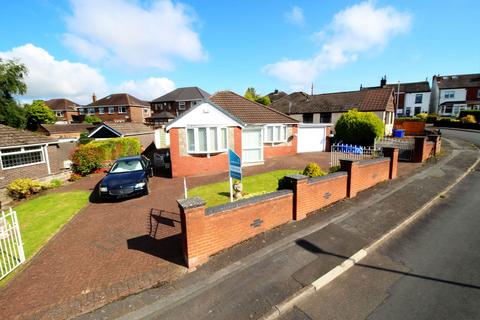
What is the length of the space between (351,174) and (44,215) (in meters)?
12.3

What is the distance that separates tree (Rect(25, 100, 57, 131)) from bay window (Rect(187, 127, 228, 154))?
43.6m

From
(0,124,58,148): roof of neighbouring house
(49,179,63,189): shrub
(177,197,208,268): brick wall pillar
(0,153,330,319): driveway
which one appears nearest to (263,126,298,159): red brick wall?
(0,153,330,319): driveway

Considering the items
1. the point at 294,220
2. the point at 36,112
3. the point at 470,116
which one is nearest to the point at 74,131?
the point at 36,112

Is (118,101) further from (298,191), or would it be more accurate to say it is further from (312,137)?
(298,191)

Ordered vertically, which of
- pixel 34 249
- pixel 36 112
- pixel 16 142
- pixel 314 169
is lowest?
pixel 34 249

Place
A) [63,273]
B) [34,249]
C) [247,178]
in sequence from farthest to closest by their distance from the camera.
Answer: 1. [247,178]
2. [34,249]
3. [63,273]

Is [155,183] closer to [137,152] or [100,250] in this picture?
[100,250]

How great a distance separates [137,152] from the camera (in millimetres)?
22453

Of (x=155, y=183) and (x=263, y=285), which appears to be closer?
(x=263, y=285)

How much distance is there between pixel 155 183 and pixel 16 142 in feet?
29.5

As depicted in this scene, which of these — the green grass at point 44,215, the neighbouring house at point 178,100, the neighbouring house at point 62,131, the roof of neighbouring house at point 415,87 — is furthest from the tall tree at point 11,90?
the roof of neighbouring house at point 415,87

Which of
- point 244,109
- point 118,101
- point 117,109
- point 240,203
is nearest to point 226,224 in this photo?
point 240,203

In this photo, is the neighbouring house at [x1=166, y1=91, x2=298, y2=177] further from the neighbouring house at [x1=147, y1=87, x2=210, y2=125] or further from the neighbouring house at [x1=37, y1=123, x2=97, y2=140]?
the neighbouring house at [x1=147, y1=87, x2=210, y2=125]

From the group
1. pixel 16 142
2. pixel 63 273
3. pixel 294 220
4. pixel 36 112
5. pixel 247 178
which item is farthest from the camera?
pixel 36 112
